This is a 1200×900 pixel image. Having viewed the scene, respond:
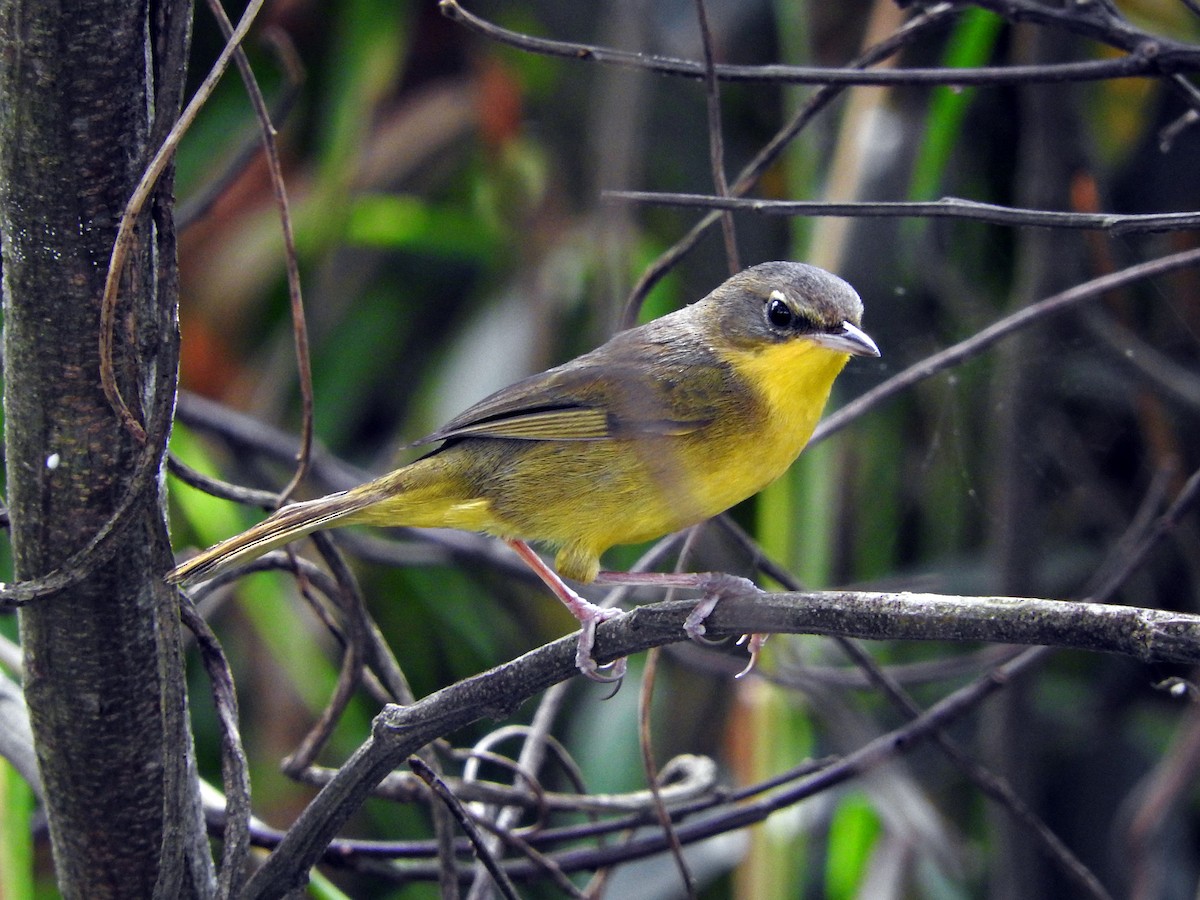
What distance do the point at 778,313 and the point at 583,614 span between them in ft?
2.36

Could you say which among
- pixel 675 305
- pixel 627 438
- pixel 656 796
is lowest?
pixel 656 796

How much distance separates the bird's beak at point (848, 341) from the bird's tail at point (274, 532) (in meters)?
0.89

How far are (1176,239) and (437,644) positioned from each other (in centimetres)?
284

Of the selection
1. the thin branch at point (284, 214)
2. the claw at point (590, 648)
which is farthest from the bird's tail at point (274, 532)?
the claw at point (590, 648)

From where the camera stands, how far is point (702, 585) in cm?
192

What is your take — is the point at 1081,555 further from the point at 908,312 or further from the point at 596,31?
the point at 596,31

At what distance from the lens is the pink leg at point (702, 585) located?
141 cm

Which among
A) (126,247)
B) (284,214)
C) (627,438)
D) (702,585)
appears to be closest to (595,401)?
(627,438)

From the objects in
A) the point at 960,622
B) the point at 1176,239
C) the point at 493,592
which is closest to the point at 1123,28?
the point at 960,622

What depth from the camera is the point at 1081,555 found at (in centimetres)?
420

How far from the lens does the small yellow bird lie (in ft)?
7.39

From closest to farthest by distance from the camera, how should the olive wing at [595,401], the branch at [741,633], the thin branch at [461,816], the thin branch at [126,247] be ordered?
the branch at [741,633]
the thin branch at [126,247]
the thin branch at [461,816]
the olive wing at [595,401]

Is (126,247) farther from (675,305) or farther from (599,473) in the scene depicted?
(675,305)

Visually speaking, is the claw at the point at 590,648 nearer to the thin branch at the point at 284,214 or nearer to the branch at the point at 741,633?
the branch at the point at 741,633
